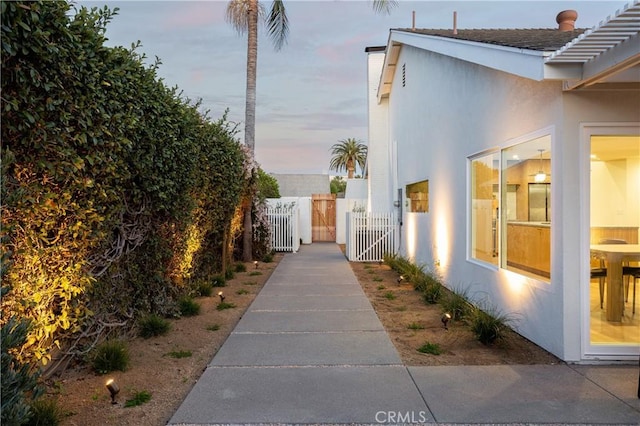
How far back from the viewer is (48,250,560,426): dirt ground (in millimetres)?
4012

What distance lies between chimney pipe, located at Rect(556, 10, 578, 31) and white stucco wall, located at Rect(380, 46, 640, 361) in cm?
201

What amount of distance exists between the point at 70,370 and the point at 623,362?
19.1ft

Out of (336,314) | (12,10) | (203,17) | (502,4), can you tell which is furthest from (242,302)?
(502,4)

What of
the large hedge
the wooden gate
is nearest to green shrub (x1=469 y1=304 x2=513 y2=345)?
the large hedge

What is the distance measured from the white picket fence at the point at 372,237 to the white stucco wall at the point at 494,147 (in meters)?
1.52

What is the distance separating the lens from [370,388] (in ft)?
14.7

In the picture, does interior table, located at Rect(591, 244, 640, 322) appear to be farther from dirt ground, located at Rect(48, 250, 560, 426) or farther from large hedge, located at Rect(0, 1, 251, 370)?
large hedge, located at Rect(0, 1, 251, 370)

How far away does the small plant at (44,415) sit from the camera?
3467mm

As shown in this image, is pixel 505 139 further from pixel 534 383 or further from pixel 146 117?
pixel 146 117

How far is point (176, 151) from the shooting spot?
264 inches

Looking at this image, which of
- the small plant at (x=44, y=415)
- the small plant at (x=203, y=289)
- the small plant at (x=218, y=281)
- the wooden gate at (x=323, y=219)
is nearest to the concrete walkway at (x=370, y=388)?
the small plant at (x=44, y=415)

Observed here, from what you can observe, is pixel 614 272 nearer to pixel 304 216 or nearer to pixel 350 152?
pixel 304 216

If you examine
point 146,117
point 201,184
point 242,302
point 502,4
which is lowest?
point 242,302

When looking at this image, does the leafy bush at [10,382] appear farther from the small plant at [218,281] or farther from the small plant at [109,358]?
the small plant at [218,281]
